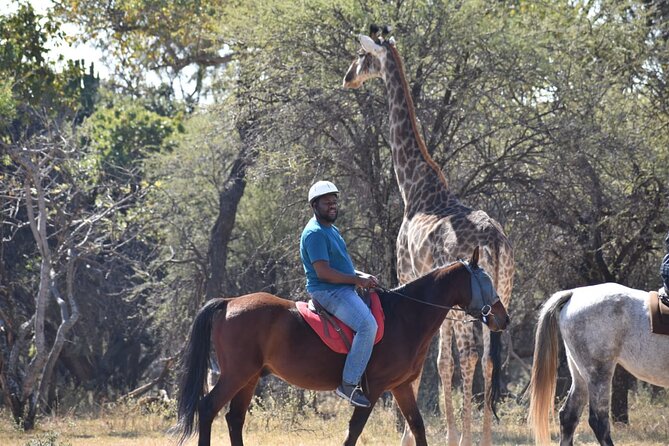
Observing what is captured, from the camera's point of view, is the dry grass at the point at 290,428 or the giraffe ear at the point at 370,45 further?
the giraffe ear at the point at 370,45

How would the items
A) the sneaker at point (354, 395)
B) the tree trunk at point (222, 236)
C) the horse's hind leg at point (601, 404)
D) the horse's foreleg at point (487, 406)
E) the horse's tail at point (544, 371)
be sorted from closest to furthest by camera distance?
the sneaker at point (354, 395), the horse's hind leg at point (601, 404), the horse's tail at point (544, 371), the horse's foreleg at point (487, 406), the tree trunk at point (222, 236)

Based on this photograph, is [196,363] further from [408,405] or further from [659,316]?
[659,316]

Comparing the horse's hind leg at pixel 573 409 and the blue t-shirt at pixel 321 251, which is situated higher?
the blue t-shirt at pixel 321 251

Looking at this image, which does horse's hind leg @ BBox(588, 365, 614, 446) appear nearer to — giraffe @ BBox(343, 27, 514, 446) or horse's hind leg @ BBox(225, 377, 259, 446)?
giraffe @ BBox(343, 27, 514, 446)

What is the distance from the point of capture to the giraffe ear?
1262 cm

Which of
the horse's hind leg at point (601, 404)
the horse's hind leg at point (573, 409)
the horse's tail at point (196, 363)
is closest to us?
the horse's tail at point (196, 363)

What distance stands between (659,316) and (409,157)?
4.19 m

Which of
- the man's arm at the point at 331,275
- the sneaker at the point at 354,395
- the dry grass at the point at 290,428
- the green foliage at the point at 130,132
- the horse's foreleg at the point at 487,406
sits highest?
the green foliage at the point at 130,132

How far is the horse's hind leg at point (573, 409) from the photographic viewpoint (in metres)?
9.40

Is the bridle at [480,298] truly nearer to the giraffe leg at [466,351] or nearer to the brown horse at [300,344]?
the brown horse at [300,344]

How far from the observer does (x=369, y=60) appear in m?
12.9

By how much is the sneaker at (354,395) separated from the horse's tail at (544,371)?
80.8 inches

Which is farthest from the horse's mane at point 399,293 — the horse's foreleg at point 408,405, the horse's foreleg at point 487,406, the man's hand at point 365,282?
the horse's foreleg at point 487,406

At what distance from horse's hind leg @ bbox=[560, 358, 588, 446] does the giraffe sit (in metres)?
1.00
